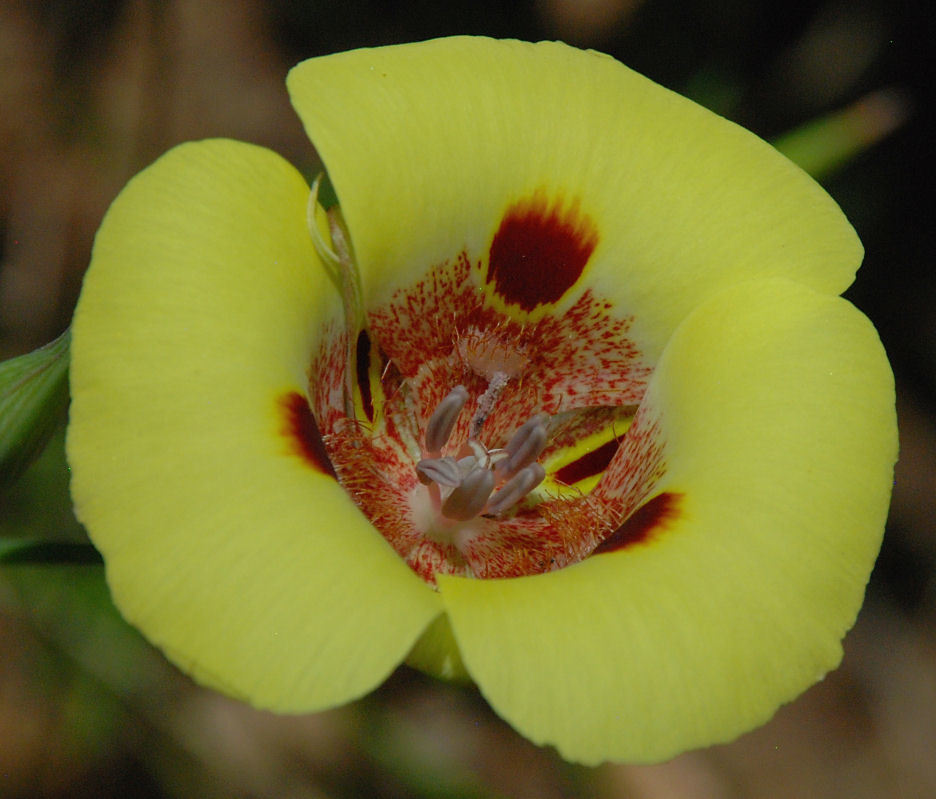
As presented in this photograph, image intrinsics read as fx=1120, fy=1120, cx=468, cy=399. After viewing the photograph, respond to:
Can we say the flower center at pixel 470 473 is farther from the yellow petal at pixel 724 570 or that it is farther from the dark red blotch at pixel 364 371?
the yellow petal at pixel 724 570

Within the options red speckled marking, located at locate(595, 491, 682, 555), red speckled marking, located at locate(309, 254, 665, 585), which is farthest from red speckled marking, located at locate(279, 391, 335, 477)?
red speckled marking, located at locate(595, 491, 682, 555)

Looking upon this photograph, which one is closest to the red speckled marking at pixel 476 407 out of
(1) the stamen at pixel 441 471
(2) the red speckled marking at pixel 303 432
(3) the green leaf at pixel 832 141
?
(1) the stamen at pixel 441 471

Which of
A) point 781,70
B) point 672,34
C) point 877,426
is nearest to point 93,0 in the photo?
point 672,34

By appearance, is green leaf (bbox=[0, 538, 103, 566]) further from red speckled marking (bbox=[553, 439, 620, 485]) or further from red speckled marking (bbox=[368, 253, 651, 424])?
red speckled marking (bbox=[553, 439, 620, 485])

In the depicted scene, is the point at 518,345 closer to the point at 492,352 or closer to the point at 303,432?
the point at 492,352

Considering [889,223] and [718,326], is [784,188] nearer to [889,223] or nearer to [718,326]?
[718,326]

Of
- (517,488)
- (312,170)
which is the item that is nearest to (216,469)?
(517,488)
